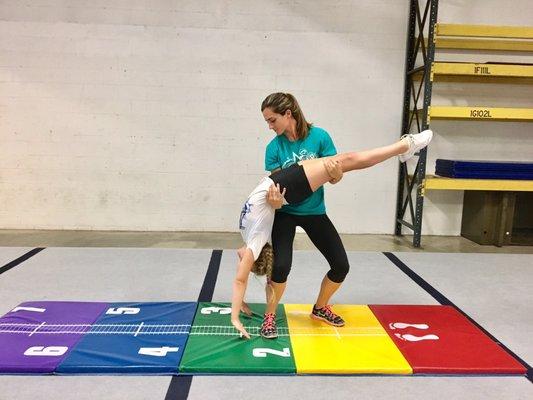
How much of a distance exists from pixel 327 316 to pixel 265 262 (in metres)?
0.67

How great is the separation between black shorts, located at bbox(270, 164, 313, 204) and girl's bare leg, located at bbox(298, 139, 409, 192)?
30 mm

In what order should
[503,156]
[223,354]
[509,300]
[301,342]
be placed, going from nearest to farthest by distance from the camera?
[223,354], [301,342], [509,300], [503,156]

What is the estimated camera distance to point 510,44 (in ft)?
18.0

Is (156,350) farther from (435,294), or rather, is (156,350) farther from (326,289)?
(435,294)

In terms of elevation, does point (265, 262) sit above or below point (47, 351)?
above

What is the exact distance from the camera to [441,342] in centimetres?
269

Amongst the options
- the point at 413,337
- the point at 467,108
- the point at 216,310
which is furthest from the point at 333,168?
the point at 467,108

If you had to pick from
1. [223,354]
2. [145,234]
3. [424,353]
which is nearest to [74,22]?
[145,234]

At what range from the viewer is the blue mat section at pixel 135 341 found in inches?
90.9

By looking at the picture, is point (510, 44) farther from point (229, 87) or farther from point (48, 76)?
point (48, 76)

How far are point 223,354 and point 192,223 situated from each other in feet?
11.4

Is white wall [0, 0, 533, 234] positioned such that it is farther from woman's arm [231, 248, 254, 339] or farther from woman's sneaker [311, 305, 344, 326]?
woman's arm [231, 248, 254, 339]

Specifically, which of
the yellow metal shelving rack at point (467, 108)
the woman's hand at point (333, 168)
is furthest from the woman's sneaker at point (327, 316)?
the yellow metal shelving rack at point (467, 108)
